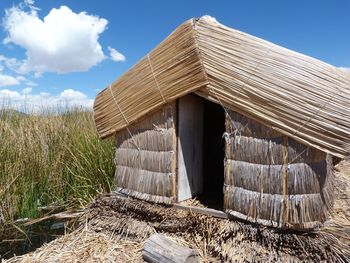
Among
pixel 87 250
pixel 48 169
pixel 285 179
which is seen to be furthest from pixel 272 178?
pixel 48 169

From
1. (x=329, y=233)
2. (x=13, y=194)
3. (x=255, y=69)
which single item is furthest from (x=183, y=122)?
(x=13, y=194)

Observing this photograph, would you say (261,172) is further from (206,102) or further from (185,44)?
(206,102)

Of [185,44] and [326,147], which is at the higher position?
[185,44]

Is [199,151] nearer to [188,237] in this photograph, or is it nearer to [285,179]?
[188,237]

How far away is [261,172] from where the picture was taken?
3090 millimetres

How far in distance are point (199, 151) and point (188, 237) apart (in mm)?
1005

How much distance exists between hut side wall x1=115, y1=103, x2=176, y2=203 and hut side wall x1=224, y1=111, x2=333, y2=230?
2.17ft

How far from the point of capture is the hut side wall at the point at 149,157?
3.64 metres

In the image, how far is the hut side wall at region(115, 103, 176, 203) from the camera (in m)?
3.64

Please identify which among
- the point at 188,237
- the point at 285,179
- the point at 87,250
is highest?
the point at 285,179

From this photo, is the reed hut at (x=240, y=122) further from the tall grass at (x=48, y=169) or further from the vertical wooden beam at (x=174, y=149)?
the tall grass at (x=48, y=169)

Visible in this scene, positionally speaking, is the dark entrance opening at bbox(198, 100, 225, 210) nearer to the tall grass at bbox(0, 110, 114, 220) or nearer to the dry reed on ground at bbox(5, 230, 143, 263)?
the dry reed on ground at bbox(5, 230, 143, 263)

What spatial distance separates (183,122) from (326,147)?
A: 4.94 ft

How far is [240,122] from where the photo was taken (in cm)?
317
